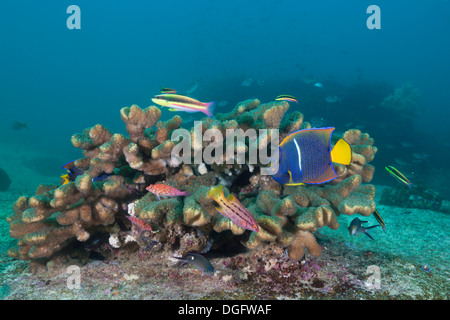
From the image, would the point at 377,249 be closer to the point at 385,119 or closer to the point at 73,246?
the point at 73,246

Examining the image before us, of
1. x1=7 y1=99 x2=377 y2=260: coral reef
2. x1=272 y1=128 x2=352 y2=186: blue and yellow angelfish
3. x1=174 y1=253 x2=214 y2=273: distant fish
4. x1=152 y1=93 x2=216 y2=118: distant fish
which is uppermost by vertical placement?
x1=152 y1=93 x2=216 y2=118: distant fish

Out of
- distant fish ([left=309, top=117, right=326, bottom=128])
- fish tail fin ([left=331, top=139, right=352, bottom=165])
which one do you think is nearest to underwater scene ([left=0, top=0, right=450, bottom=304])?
fish tail fin ([left=331, top=139, right=352, bottom=165])

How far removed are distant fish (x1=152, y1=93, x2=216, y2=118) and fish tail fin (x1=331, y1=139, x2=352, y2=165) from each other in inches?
79.8

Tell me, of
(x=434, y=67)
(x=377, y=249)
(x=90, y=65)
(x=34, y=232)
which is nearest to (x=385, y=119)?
(x=377, y=249)

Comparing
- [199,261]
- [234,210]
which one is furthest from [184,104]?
[199,261]

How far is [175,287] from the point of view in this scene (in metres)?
2.16

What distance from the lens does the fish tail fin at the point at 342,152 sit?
1575 mm

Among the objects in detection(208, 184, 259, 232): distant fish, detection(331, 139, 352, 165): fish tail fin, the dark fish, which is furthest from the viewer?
the dark fish

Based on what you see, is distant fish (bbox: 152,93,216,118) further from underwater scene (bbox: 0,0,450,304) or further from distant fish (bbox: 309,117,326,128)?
distant fish (bbox: 309,117,326,128)

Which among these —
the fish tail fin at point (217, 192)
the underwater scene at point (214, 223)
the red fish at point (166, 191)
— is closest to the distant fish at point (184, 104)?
the underwater scene at point (214, 223)

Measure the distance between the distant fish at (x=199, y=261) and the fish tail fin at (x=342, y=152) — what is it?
4.96 ft

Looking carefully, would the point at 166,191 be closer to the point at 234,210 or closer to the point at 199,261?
the point at 199,261

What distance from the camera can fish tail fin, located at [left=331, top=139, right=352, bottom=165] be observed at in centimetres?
158

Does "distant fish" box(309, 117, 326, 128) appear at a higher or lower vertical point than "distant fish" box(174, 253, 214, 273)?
higher
